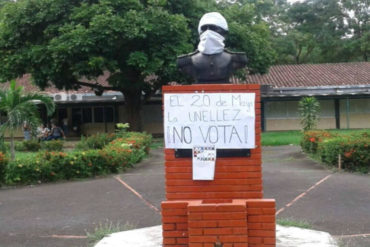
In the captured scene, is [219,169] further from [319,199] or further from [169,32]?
[169,32]

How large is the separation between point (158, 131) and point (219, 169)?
23246 mm

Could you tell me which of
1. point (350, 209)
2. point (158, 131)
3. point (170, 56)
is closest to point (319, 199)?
point (350, 209)

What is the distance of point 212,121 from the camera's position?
4.57m

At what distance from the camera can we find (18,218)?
682 cm

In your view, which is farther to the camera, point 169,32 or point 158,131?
point 158,131

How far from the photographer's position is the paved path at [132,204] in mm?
5848

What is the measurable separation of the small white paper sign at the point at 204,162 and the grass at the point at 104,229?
5.54 ft

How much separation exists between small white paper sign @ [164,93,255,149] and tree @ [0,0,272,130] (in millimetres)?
12157

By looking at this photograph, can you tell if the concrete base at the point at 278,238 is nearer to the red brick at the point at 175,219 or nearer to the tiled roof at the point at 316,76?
the red brick at the point at 175,219

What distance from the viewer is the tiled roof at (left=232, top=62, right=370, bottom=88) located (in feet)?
88.0

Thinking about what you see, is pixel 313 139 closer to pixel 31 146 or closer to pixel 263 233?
pixel 263 233

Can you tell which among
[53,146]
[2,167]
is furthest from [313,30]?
[2,167]

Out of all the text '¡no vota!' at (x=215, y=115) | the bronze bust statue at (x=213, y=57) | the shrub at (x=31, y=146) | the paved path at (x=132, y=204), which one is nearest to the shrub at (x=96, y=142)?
the shrub at (x=31, y=146)

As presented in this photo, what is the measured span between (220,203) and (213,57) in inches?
60.3
